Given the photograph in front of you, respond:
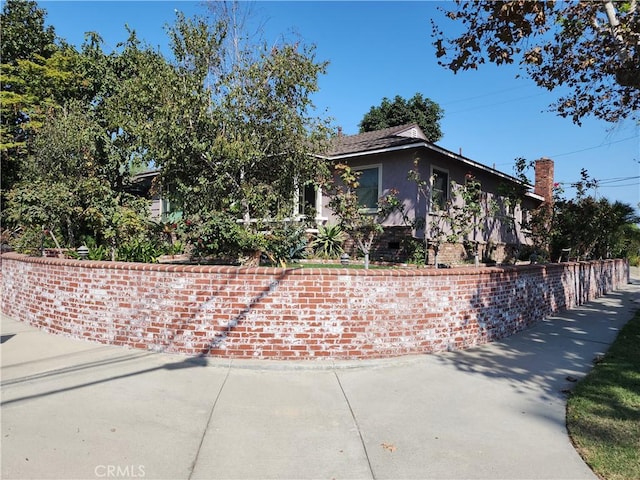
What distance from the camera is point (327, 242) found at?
12367mm

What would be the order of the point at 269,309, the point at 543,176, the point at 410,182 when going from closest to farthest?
the point at 269,309
the point at 410,182
the point at 543,176

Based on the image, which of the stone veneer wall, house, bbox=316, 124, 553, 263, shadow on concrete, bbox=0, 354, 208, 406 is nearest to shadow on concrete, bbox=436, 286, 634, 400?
the stone veneer wall

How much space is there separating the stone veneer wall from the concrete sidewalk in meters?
0.24

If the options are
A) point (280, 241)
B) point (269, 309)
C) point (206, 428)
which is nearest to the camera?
point (206, 428)

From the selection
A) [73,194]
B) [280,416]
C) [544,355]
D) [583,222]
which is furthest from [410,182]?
[280,416]

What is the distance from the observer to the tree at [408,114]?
34.6 m

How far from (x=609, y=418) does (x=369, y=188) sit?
9717 millimetres

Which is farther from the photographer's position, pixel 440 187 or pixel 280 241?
pixel 440 187

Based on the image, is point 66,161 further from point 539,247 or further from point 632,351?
point 539,247

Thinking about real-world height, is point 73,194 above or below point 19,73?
below

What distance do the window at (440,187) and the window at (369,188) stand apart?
1656 millimetres

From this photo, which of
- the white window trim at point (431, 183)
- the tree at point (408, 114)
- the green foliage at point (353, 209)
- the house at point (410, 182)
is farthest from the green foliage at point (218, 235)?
the tree at point (408, 114)

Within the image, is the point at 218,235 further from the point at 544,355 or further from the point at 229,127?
the point at 544,355

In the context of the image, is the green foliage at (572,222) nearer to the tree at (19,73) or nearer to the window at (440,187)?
the window at (440,187)
